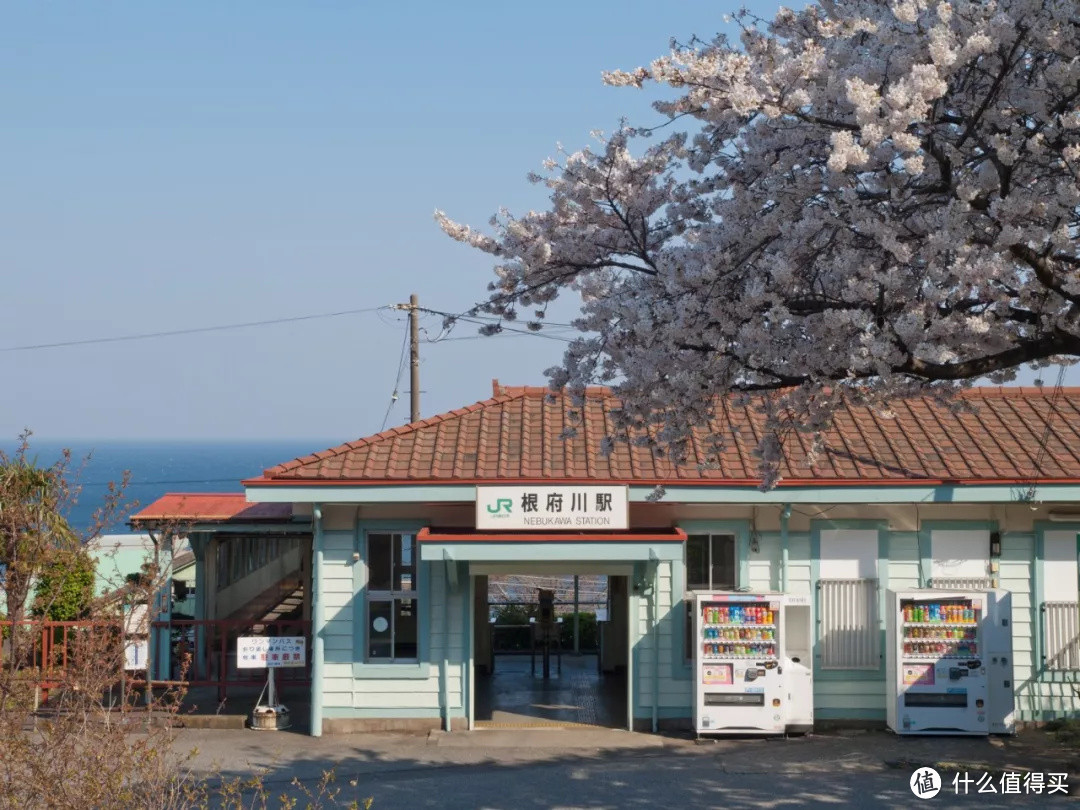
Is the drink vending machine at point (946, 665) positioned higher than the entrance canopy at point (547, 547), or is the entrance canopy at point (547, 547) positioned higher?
the entrance canopy at point (547, 547)

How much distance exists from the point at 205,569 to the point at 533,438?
252 inches

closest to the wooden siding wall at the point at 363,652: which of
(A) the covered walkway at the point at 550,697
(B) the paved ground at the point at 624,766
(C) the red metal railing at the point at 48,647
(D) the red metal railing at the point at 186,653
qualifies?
(B) the paved ground at the point at 624,766

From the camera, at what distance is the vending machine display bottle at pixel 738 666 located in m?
15.6

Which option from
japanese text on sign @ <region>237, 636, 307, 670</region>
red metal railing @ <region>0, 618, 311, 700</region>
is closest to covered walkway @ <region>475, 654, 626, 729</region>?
japanese text on sign @ <region>237, 636, 307, 670</region>

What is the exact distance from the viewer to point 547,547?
1536 centimetres

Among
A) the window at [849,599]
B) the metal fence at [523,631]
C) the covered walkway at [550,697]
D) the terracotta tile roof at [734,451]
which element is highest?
the terracotta tile roof at [734,451]

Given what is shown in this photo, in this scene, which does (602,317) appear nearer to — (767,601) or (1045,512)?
(767,601)

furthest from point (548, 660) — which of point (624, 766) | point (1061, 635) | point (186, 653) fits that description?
point (1061, 635)

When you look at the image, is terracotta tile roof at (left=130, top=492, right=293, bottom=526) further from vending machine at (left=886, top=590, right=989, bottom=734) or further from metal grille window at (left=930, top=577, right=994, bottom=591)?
metal grille window at (left=930, top=577, right=994, bottom=591)

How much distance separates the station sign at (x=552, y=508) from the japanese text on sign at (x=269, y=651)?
126 inches

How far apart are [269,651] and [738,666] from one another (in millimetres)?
6043

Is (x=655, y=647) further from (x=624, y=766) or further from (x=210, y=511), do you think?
(x=210, y=511)

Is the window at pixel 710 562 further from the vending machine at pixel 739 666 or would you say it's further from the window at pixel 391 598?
the window at pixel 391 598

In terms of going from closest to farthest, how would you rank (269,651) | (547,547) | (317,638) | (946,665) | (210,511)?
1. (547,547)
2. (946,665)
3. (317,638)
4. (269,651)
5. (210,511)
